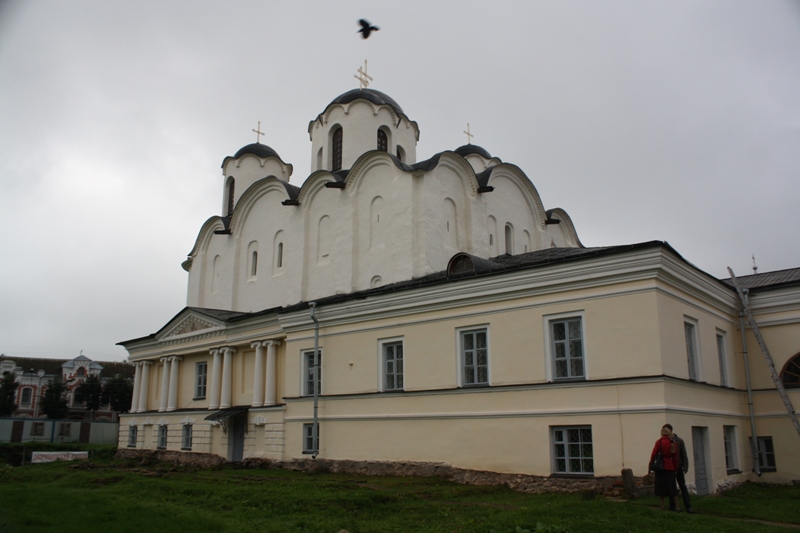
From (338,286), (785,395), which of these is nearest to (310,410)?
(338,286)

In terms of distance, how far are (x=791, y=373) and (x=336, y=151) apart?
20.4 metres

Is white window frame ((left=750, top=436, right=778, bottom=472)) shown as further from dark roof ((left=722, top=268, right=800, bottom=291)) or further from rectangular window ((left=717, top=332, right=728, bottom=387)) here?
dark roof ((left=722, top=268, right=800, bottom=291))

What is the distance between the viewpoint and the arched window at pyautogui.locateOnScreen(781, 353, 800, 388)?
17508 mm

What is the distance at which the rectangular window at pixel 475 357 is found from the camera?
1684cm

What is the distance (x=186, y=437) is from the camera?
2689 centimetres

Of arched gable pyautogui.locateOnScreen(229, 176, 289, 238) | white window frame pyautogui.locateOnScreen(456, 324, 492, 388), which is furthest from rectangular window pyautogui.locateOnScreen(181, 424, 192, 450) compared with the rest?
white window frame pyautogui.locateOnScreen(456, 324, 492, 388)

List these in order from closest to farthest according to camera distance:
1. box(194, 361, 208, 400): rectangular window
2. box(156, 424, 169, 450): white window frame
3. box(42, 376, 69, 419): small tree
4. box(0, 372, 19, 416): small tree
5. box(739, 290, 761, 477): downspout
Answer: box(739, 290, 761, 477): downspout → box(194, 361, 208, 400): rectangular window → box(156, 424, 169, 450): white window frame → box(0, 372, 19, 416): small tree → box(42, 376, 69, 419): small tree

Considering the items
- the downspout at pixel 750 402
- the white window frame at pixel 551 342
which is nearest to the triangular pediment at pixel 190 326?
the white window frame at pixel 551 342

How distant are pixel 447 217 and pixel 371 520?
48.8 feet

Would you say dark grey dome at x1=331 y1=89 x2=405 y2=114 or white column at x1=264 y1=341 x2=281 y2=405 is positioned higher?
dark grey dome at x1=331 y1=89 x2=405 y2=114

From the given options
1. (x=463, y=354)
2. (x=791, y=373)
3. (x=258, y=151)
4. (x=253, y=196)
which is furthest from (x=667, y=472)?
(x=258, y=151)

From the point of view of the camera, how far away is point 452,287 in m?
17.5

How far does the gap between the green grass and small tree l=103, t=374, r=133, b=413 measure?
48.4m

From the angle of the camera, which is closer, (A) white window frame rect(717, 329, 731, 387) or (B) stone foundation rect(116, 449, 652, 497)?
(B) stone foundation rect(116, 449, 652, 497)
